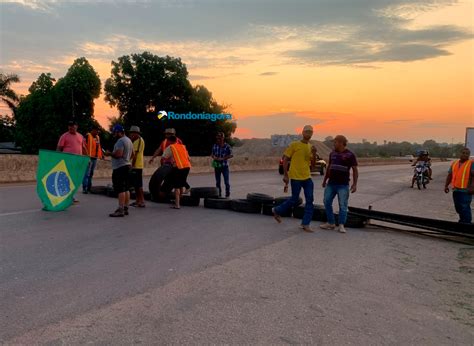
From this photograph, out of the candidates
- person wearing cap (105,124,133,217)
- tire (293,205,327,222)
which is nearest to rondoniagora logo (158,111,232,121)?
person wearing cap (105,124,133,217)

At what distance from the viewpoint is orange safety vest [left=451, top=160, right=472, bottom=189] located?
8331 mm

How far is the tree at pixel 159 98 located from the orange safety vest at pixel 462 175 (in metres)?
40.8

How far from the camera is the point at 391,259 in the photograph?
19.7ft

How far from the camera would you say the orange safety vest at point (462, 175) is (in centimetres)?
833

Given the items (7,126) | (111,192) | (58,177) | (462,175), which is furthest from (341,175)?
(7,126)

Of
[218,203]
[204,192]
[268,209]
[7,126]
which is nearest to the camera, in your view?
[268,209]

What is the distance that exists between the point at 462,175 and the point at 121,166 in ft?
22.8

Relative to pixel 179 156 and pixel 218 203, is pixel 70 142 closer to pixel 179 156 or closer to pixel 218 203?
pixel 179 156

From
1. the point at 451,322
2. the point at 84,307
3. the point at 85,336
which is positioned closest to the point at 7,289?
the point at 84,307

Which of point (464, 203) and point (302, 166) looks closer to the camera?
point (302, 166)

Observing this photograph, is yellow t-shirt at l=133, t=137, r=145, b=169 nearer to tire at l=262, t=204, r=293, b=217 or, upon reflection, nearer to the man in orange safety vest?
tire at l=262, t=204, r=293, b=217

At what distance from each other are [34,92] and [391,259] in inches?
2021

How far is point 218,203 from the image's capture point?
33.6ft

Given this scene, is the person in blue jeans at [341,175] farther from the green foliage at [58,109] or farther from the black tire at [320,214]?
the green foliage at [58,109]
